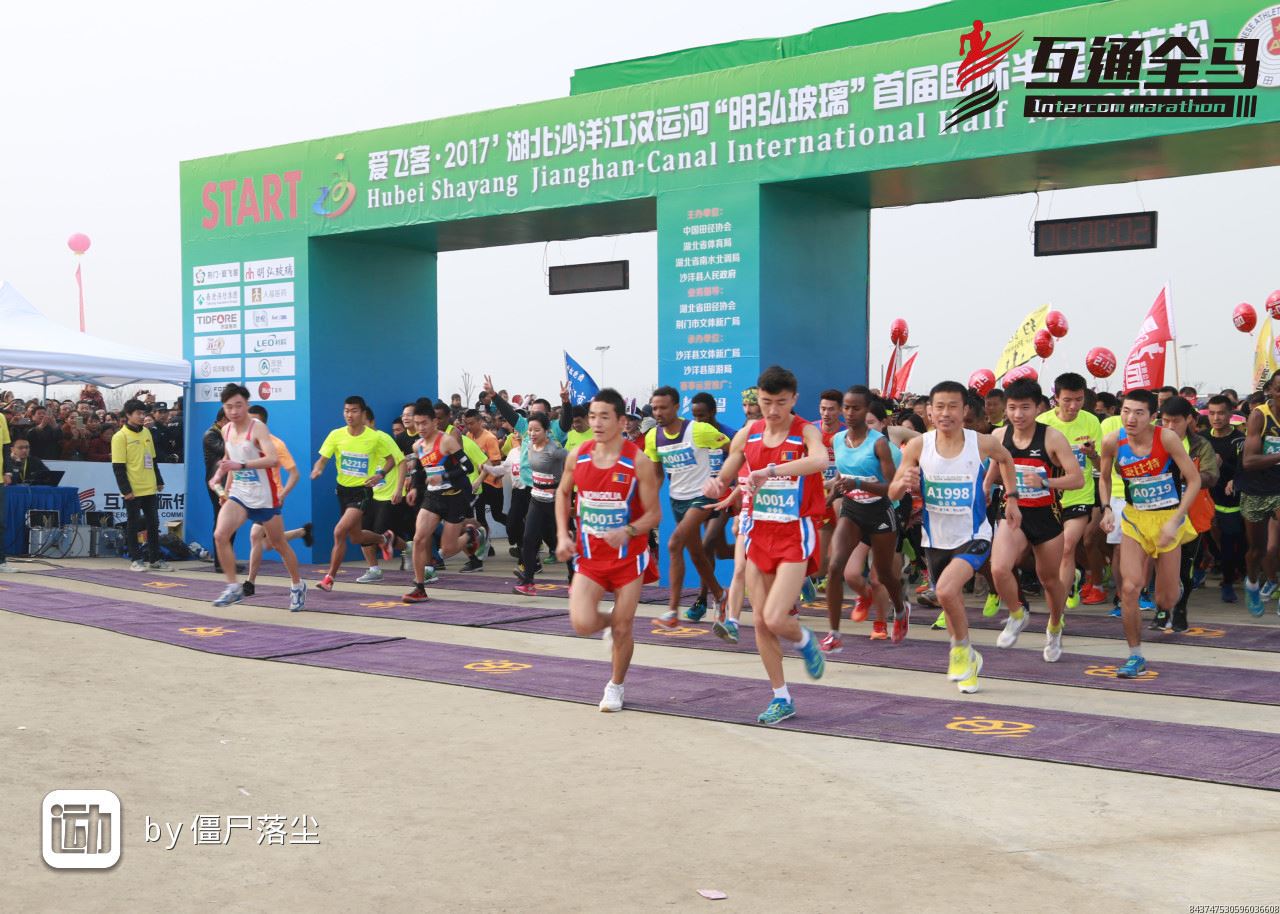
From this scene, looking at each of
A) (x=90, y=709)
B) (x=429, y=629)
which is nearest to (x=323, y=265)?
(x=429, y=629)

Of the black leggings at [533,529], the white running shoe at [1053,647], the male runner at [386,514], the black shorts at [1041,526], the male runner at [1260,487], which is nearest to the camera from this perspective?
the black shorts at [1041,526]

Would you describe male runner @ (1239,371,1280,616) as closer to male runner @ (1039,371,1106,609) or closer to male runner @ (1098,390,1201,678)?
male runner @ (1039,371,1106,609)

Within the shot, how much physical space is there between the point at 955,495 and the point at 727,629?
2.18 m

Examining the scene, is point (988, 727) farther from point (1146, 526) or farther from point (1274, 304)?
point (1274, 304)

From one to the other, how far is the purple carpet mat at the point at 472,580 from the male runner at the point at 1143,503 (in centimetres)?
488

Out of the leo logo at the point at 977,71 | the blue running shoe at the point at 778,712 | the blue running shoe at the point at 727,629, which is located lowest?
the blue running shoe at the point at 778,712

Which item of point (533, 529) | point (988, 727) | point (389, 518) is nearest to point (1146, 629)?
point (988, 727)

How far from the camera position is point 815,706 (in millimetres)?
7566

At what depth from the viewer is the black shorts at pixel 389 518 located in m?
13.6

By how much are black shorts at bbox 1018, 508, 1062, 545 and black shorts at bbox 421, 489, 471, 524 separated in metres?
5.86

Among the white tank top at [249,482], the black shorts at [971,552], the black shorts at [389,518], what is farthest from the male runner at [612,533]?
the black shorts at [389,518]

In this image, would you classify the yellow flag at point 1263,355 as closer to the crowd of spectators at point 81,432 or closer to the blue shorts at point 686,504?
the blue shorts at point 686,504

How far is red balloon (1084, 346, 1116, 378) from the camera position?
15.6m

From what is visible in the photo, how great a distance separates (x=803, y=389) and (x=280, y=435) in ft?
23.8
